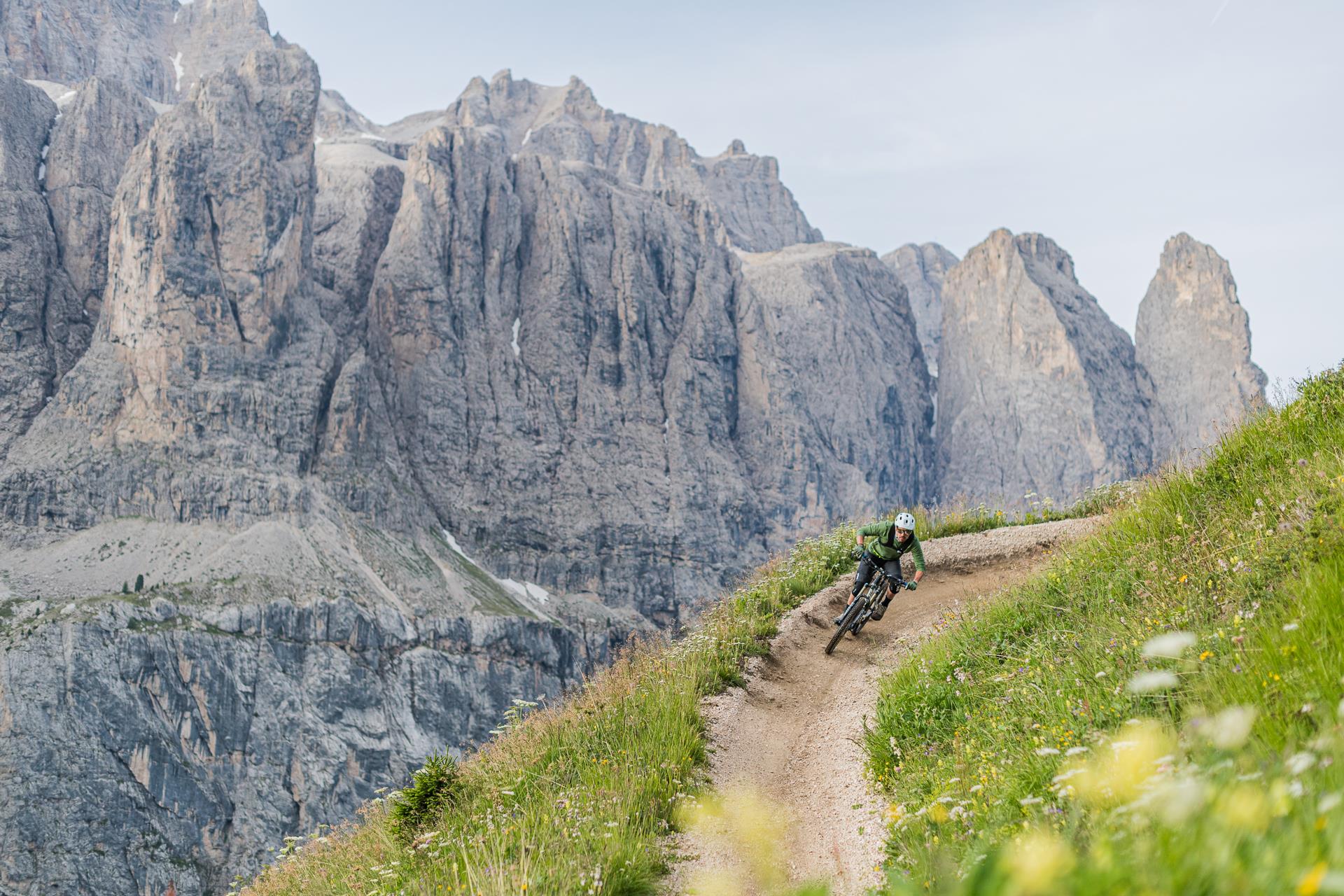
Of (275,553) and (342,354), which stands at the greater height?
(342,354)

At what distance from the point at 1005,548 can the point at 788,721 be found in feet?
33.9

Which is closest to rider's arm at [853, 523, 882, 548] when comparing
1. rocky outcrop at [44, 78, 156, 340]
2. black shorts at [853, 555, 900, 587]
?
black shorts at [853, 555, 900, 587]

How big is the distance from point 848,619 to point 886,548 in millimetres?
1357

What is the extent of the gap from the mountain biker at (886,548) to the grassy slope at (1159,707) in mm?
3222

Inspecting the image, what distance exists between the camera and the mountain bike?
48.0 ft

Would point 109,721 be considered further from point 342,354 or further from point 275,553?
point 342,354

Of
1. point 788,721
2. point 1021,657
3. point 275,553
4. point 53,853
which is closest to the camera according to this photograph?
point 1021,657

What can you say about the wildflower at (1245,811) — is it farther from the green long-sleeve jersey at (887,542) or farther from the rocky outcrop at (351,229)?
the rocky outcrop at (351,229)

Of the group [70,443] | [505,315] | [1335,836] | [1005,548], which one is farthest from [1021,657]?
[505,315]

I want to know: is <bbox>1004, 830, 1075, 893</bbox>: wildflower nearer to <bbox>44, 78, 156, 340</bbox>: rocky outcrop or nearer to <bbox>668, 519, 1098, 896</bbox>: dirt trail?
<bbox>668, 519, 1098, 896</bbox>: dirt trail

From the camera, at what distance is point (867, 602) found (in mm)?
14719

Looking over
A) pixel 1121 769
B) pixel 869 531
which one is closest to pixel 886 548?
pixel 869 531

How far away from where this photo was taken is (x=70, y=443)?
13450 cm

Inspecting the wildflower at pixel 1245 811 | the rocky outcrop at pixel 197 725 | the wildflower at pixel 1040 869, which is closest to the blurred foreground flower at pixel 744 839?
the wildflower at pixel 1245 811
